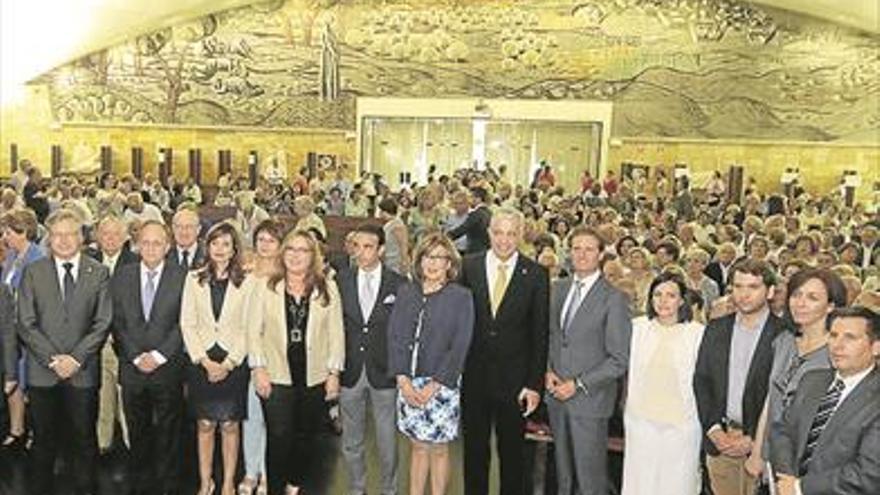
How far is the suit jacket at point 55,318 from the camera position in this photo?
16.1 feet

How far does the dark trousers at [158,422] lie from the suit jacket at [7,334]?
62 centimetres

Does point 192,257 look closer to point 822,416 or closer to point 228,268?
point 228,268

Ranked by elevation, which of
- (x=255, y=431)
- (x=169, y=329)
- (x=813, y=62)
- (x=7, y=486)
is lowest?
(x=7, y=486)

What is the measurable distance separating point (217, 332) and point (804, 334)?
9.48 ft

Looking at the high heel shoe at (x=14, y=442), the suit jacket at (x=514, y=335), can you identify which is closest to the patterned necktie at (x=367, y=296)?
the suit jacket at (x=514, y=335)

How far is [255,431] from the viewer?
519cm

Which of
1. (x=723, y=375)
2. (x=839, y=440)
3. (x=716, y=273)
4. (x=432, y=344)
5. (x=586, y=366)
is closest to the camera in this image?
(x=839, y=440)

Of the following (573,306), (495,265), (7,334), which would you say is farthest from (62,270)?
(573,306)

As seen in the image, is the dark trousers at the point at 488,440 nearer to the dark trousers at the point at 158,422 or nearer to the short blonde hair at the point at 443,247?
the short blonde hair at the point at 443,247

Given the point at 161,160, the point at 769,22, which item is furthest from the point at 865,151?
the point at 161,160

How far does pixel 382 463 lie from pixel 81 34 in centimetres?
1825

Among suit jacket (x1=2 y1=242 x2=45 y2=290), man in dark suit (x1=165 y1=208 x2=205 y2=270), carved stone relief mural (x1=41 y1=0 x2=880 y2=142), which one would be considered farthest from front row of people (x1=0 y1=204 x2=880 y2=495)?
carved stone relief mural (x1=41 y1=0 x2=880 y2=142)

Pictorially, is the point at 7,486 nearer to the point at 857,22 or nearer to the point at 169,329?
the point at 169,329

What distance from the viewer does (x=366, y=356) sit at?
4938 millimetres
